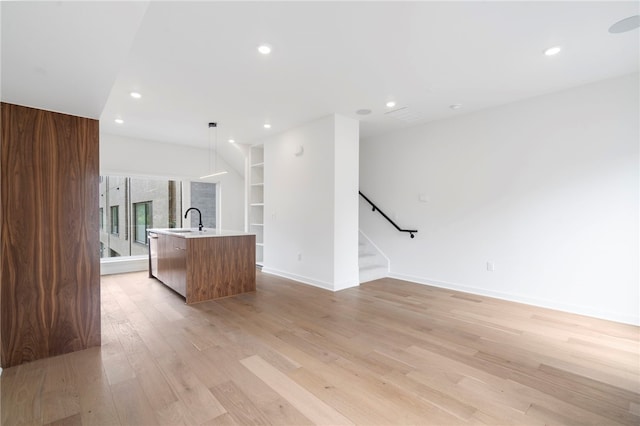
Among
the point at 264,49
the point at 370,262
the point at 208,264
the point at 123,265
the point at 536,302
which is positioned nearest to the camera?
the point at 264,49

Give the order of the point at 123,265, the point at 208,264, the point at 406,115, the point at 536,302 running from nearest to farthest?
1. the point at 536,302
2. the point at 208,264
3. the point at 406,115
4. the point at 123,265

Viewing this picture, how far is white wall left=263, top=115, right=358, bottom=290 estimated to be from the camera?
4395 mm

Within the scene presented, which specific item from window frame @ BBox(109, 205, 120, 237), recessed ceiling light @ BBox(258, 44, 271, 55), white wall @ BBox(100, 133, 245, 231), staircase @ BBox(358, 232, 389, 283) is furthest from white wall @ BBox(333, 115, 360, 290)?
window frame @ BBox(109, 205, 120, 237)

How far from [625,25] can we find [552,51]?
1.51 feet

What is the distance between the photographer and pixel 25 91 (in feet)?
6.39

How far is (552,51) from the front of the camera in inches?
104

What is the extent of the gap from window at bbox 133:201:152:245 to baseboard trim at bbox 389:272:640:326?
5526 mm

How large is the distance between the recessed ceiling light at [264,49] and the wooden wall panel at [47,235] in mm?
1549

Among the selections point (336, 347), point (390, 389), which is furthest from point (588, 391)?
point (336, 347)

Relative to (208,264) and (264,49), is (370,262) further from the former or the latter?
(264,49)

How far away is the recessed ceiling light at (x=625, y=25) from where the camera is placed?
220 centimetres

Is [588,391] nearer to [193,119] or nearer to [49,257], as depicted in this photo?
[49,257]

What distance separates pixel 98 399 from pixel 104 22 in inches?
82.8

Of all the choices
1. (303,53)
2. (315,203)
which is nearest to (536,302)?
(315,203)
